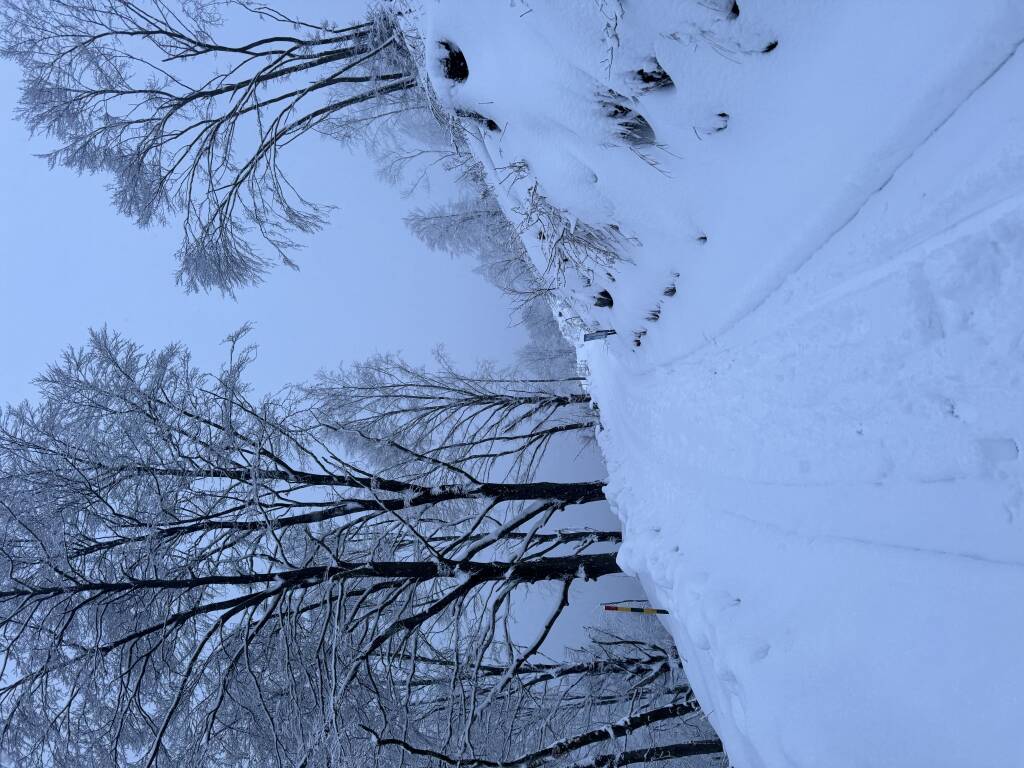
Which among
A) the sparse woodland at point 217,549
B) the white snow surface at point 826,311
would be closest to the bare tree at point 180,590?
the sparse woodland at point 217,549

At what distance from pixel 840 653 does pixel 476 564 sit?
2.89 meters

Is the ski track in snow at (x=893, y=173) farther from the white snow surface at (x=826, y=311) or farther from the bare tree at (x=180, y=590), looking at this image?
the bare tree at (x=180, y=590)

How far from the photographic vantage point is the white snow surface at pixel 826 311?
1.79 meters

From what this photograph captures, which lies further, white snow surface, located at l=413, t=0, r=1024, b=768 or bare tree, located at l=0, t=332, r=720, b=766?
bare tree, located at l=0, t=332, r=720, b=766

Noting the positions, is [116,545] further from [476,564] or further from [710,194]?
[710,194]

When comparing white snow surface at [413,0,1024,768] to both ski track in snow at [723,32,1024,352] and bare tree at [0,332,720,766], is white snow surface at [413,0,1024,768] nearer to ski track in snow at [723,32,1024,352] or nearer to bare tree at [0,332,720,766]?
A: ski track in snow at [723,32,1024,352]

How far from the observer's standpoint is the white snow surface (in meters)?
1.79

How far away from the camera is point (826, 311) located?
2.39m

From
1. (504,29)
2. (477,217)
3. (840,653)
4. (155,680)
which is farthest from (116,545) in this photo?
(477,217)

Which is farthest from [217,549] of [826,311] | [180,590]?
[826,311]

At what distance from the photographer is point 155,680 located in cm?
371

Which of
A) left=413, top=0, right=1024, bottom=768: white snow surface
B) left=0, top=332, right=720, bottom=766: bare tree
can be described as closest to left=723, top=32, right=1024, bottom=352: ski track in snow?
left=413, top=0, right=1024, bottom=768: white snow surface

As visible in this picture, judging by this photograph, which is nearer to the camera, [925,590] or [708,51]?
[925,590]

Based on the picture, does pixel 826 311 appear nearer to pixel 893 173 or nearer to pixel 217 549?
pixel 893 173
